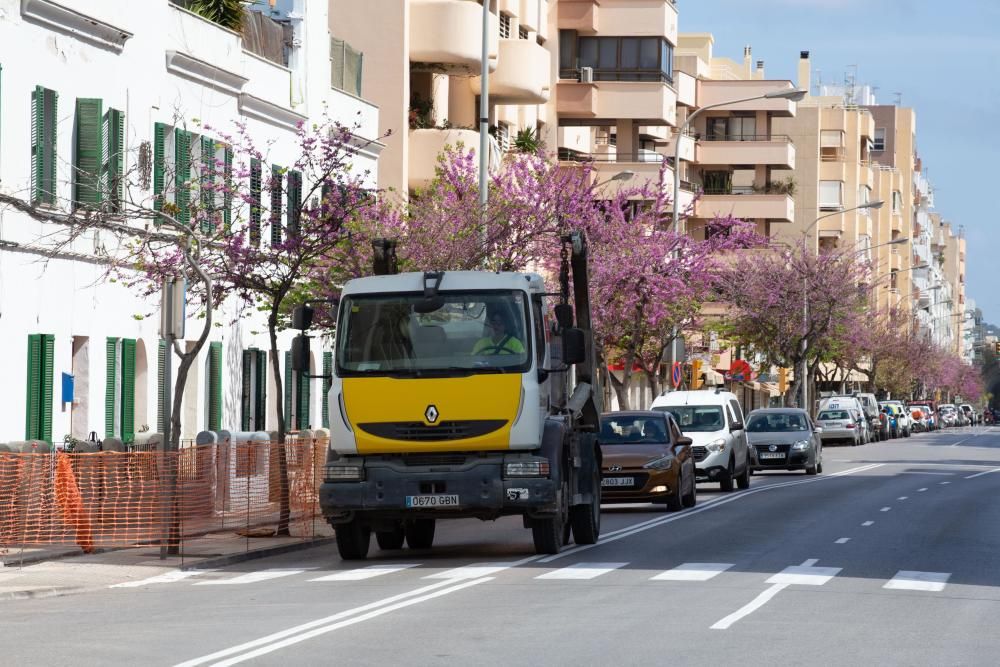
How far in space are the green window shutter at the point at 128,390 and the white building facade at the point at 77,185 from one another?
1.0 inches

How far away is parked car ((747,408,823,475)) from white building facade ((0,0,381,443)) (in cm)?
1526

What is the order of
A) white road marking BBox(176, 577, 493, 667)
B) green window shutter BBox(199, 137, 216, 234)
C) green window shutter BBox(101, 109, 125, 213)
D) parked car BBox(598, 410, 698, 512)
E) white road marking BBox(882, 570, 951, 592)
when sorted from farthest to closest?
parked car BBox(598, 410, 698, 512) < green window shutter BBox(101, 109, 125, 213) < green window shutter BBox(199, 137, 216, 234) < white road marking BBox(882, 570, 951, 592) < white road marking BBox(176, 577, 493, 667)

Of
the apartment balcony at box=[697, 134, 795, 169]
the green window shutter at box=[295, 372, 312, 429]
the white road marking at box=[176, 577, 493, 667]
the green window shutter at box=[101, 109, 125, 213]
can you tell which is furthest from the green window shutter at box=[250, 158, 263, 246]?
the apartment balcony at box=[697, 134, 795, 169]

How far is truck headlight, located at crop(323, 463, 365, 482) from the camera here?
20969 millimetres

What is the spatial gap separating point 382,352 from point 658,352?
33.8 meters

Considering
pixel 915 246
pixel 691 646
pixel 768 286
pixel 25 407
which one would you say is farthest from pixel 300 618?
pixel 915 246

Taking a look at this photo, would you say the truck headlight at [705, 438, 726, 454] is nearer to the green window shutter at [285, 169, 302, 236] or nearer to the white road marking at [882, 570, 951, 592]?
the green window shutter at [285, 169, 302, 236]

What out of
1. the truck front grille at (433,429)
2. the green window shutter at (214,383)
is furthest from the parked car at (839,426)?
the truck front grille at (433,429)

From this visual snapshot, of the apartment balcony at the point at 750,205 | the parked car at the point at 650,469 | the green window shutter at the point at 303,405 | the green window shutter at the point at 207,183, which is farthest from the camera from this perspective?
the apartment balcony at the point at 750,205

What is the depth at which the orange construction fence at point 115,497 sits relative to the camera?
21344 millimetres

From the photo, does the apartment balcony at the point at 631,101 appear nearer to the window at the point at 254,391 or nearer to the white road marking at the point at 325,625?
the window at the point at 254,391

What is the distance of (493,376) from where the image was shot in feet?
67.8

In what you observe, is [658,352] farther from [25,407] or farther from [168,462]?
[168,462]

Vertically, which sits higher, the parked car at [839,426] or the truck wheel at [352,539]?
the parked car at [839,426]
